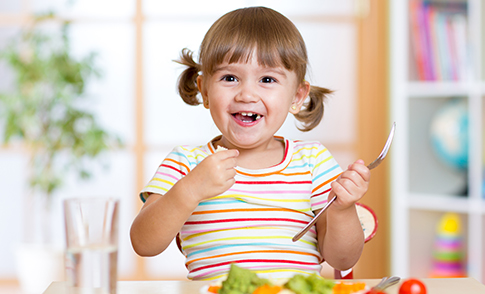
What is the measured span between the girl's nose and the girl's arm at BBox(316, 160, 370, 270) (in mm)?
236

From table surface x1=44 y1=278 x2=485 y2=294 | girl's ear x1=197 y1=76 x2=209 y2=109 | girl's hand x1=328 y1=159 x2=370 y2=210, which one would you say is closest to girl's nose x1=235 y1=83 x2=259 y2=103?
girl's ear x1=197 y1=76 x2=209 y2=109

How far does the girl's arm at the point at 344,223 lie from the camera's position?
2.94ft

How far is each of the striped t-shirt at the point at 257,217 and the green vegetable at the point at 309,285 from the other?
13.9 inches

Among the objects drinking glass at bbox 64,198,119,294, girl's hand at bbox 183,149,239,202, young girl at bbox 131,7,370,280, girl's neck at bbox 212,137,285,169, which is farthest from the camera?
girl's neck at bbox 212,137,285,169

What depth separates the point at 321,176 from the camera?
1.13 meters

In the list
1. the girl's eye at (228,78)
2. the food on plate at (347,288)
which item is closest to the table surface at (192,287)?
the food on plate at (347,288)

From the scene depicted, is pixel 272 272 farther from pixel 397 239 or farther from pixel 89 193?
pixel 89 193

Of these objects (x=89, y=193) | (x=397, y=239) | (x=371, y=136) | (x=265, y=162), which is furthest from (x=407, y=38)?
(x=89, y=193)

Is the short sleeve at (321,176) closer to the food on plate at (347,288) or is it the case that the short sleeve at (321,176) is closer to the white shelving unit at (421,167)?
the food on plate at (347,288)

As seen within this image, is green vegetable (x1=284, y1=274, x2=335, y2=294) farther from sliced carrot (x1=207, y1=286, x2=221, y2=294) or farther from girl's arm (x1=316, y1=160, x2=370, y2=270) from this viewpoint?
girl's arm (x1=316, y1=160, x2=370, y2=270)

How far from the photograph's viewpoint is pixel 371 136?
2.93 meters

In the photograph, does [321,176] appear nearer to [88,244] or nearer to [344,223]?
[344,223]

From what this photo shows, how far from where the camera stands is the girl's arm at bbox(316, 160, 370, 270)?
2.94 ft

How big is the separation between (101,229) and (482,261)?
2.11 meters
